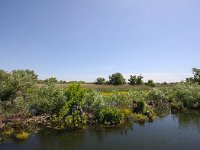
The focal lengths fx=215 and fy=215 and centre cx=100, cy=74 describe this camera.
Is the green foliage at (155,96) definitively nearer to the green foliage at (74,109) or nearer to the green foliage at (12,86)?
the green foliage at (74,109)

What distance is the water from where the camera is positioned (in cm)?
1370

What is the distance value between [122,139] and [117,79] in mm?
38187

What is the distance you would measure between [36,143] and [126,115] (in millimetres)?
9598

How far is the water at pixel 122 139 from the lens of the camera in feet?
44.9

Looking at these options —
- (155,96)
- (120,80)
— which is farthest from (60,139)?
(120,80)

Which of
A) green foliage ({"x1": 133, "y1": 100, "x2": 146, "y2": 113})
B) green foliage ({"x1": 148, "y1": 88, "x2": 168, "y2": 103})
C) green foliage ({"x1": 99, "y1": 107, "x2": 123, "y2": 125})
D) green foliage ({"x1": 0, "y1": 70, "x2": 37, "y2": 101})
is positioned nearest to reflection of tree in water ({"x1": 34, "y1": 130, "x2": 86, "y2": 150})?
green foliage ({"x1": 99, "y1": 107, "x2": 123, "y2": 125})

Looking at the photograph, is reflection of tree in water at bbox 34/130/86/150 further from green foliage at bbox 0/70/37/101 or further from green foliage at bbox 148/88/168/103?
green foliage at bbox 148/88/168/103

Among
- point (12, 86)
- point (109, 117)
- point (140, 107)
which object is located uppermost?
point (12, 86)

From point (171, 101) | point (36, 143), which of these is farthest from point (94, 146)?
point (171, 101)

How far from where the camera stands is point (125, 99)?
2494 centimetres

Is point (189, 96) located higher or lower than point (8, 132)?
higher

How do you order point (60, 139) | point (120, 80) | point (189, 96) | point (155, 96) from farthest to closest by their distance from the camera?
point (120, 80) → point (189, 96) → point (155, 96) → point (60, 139)

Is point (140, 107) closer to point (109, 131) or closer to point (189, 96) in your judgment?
point (109, 131)

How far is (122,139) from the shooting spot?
50.4ft
